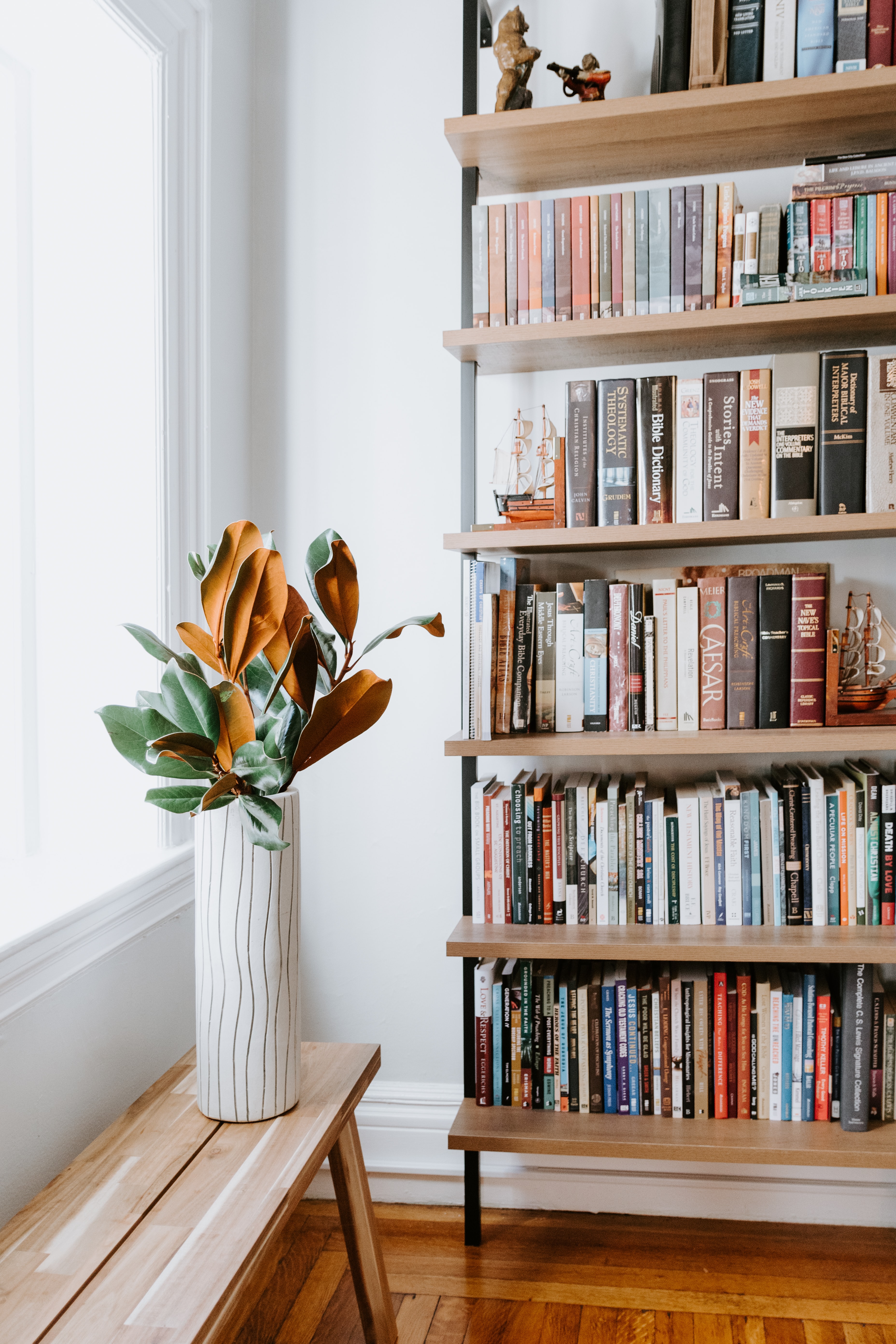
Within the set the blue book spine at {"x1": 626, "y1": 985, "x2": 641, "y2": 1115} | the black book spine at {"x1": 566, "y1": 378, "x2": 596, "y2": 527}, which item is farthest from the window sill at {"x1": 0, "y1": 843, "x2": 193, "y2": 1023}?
the black book spine at {"x1": 566, "y1": 378, "x2": 596, "y2": 527}

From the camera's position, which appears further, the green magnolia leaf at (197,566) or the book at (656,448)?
the book at (656,448)

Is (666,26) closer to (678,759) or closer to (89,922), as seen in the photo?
(678,759)

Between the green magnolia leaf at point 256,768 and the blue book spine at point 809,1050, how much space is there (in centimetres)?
103

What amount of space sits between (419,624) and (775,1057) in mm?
992

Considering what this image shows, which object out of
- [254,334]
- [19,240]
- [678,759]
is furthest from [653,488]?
[19,240]

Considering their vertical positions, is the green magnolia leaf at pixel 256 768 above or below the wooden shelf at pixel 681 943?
above

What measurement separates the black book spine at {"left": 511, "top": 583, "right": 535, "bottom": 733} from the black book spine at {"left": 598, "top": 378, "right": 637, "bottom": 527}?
7.4 inches

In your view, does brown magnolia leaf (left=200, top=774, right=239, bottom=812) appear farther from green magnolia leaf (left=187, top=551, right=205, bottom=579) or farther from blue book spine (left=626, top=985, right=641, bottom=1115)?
blue book spine (left=626, top=985, right=641, bottom=1115)

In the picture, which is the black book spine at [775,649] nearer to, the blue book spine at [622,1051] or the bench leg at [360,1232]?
the blue book spine at [622,1051]

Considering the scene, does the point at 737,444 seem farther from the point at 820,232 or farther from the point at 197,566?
the point at 197,566

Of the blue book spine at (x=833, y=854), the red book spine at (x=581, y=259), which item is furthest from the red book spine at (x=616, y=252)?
the blue book spine at (x=833, y=854)

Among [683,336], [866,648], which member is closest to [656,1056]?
[866,648]

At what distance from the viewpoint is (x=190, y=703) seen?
116cm

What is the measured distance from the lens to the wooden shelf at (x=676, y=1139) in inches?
60.1
